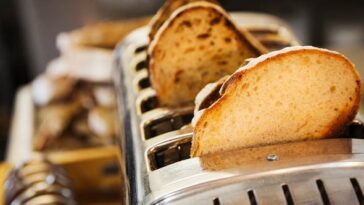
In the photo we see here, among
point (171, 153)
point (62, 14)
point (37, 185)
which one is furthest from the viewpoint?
point (62, 14)

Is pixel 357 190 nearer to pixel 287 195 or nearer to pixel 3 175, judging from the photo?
pixel 287 195

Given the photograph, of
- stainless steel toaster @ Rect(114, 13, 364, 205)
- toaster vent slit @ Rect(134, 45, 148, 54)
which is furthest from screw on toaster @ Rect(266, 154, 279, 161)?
toaster vent slit @ Rect(134, 45, 148, 54)

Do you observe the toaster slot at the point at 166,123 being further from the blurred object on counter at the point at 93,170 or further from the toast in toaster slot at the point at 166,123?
the blurred object on counter at the point at 93,170

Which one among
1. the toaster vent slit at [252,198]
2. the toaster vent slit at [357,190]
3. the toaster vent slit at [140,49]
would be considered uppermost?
the toaster vent slit at [140,49]

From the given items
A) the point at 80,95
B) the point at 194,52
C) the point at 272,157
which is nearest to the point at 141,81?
the point at 194,52

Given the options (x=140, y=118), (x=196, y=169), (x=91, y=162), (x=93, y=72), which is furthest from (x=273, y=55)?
(x=93, y=72)

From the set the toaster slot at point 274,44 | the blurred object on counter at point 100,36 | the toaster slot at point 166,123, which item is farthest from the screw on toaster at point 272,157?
the blurred object on counter at point 100,36
